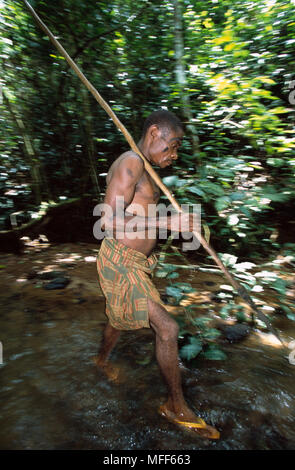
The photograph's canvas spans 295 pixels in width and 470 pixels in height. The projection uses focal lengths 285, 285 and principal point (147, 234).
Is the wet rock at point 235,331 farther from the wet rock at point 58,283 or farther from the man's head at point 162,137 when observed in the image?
the wet rock at point 58,283

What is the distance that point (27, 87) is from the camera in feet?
16.3

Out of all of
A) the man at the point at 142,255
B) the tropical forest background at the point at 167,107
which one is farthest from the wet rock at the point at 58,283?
the man at the point at 142,255

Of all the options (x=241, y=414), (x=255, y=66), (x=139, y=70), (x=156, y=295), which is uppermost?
(x=139, y=70)

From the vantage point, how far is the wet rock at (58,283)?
3387mm

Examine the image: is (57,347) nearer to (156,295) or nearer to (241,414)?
(156,295)

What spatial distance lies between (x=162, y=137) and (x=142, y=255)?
0.74 meters

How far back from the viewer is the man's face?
1.74 meters

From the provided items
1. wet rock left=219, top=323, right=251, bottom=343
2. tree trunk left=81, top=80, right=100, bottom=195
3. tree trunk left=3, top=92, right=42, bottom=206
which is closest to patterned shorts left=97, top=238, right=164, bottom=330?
wet rock left=219, top=323, right=251, bottom=343

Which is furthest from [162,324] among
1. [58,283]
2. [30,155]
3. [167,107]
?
[30,155]

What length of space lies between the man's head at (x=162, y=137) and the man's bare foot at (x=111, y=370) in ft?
4.74

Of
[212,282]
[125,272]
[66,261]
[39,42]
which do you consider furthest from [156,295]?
[39,42]

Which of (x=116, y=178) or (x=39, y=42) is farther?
(x=39, y=42)

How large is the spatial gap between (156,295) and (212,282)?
6.78ft

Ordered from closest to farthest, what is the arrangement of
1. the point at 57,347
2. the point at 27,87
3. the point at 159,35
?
1. the point at 57,347
2. the point at 159,35
3. the point at 27,87
